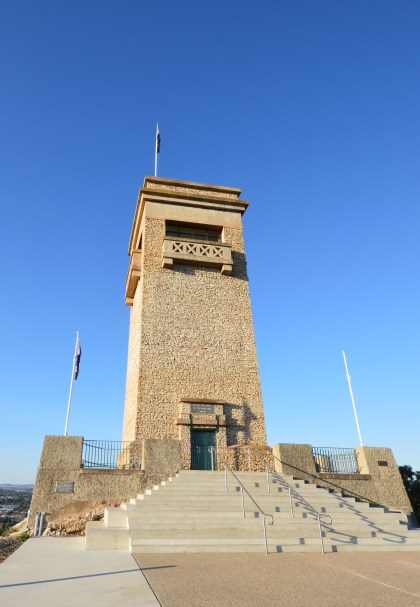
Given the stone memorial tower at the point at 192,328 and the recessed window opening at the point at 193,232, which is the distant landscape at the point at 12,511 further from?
the recessed window opening at the point at 193,232

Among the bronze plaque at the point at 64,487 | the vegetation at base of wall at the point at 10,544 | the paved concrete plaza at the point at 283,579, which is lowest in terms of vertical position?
the paved concrete plaza at the point at 283,579

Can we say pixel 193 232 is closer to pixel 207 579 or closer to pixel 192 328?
pixel 192 328

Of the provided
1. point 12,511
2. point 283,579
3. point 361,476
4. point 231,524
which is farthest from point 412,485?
point 12,511

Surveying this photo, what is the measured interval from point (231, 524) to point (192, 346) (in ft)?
29.4

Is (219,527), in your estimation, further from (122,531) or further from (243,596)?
(243,596)

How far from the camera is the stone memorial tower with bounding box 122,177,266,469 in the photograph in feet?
54.3

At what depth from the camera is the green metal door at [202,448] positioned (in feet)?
52.7

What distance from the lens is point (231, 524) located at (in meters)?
10.2

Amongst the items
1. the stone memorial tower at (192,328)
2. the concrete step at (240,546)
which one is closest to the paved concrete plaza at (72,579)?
the concrete step at (240,546)

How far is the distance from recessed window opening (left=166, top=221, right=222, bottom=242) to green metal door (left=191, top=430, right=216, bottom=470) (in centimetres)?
989

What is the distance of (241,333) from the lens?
1925 cm

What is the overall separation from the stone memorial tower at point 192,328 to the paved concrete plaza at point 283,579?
7948 mm

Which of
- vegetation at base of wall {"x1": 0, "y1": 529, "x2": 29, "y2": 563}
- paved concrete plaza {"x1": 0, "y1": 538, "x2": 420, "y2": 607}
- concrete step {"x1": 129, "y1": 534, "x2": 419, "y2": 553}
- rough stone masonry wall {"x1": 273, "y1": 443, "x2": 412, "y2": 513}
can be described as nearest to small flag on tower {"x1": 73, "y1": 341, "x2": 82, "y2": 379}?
vegetation at base of wall {"x1": 0, "y1": 529, "x2": 29, "y2": 563}

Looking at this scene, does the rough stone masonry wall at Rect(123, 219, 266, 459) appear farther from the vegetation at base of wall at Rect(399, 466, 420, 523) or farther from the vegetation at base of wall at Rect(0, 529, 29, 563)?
the vegetation at base of wall at Rect(399, 466, 420, 523)
